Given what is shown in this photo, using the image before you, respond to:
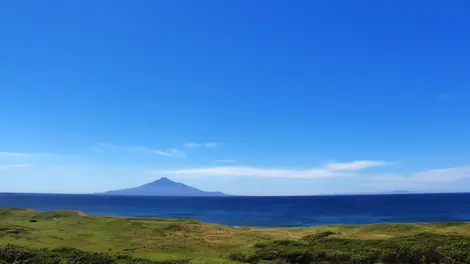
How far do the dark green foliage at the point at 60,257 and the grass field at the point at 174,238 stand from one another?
370 cm

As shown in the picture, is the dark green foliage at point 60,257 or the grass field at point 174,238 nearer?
the dark green foliage at point 60,257

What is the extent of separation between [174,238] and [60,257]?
820 inches

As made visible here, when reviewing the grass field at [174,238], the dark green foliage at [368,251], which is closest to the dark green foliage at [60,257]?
the grass field at [174,238]

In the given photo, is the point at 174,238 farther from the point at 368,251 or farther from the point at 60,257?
the point at 368,251

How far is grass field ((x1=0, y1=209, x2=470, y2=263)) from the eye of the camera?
38156mm

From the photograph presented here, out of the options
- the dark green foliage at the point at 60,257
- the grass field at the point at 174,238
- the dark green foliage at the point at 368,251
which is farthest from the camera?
the grass field at the point at 174,238

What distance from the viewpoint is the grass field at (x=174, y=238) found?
38.2 m

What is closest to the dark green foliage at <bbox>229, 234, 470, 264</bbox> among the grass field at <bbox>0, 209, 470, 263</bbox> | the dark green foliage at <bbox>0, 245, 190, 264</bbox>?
the grass field at <bbox>0, 209, 470, 263</bbox>

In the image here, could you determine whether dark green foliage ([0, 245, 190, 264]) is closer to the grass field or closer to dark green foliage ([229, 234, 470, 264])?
the grass field

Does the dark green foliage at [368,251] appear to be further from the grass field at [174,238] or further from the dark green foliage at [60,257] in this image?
the dark green foliage at [60,257]

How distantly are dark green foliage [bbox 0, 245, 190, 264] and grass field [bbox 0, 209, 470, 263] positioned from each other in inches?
146

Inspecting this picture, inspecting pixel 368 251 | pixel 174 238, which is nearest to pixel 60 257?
pixel 174 238

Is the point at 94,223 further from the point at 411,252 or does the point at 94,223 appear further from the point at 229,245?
the point at 411,252

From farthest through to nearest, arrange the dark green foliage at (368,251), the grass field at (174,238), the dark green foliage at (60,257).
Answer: the grass field at (174,238) < the dark green foliage at (60,257) < the dark green foliage at (368,251)
